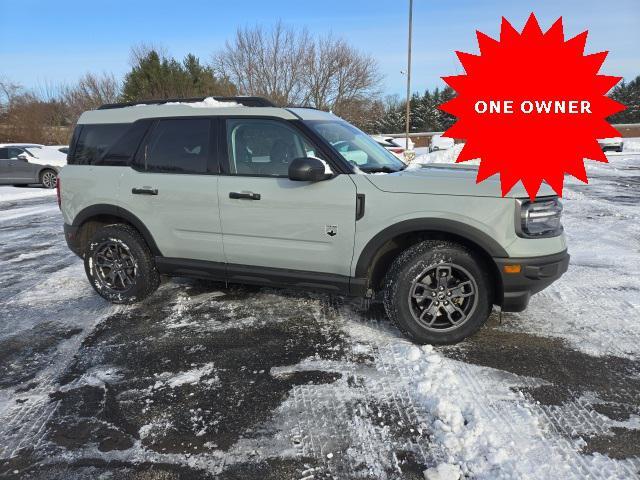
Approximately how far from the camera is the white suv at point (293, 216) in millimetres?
3408

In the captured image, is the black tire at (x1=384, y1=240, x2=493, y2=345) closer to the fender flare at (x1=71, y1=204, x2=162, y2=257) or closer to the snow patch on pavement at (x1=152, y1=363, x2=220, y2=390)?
the snow patch on pavement at (x1=152, y1=363, x2=220, y2=390)

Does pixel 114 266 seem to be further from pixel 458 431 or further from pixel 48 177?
pixel 48 177

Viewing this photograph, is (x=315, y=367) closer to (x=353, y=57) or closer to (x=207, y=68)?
(x=207, y=68)

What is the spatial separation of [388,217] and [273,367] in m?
1.40

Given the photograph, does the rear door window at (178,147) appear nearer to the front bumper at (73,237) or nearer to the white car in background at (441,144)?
the front bumper at (73,237)

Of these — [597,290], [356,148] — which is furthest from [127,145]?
[597,290]

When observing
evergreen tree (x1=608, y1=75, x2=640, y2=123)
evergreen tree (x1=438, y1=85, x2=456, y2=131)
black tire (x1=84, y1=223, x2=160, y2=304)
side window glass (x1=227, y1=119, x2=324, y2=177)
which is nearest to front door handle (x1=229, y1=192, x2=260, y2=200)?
side window glass (x1=227, y1=119, x2=324, y2=177)

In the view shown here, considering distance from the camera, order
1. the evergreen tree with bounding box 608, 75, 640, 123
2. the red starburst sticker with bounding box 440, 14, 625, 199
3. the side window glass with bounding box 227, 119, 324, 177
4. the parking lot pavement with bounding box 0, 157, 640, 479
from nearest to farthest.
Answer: the parking lot pavement with bounding box 0, 157, 640, 479, the side window glass with bounding box 227, 119, 324, 177, the red starburst sticker with bounding box 440, 14, 625, 199, the evergreen tree with bounding box 608, 75, 640, 123

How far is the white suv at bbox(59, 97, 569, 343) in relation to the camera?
3.41 meters

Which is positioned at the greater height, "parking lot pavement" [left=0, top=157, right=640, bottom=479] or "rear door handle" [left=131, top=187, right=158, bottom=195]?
"rear door handle" [left=131, top=187, right=158, bottom=195]

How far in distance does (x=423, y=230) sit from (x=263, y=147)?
153cm

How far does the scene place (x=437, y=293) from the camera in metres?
3.57

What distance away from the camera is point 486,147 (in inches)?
205

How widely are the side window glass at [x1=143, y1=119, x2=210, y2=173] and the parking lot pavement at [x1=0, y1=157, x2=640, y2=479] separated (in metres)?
1.37
